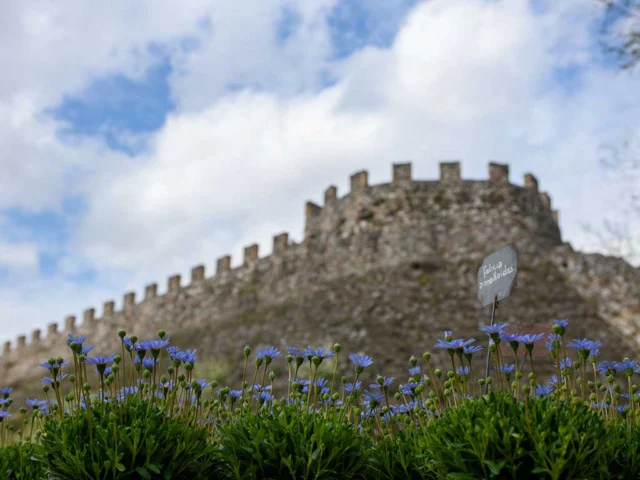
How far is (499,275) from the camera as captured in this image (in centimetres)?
542

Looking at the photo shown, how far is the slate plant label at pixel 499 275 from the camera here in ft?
16.9

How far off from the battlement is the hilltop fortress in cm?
4

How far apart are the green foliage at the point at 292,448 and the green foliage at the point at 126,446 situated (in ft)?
0.66

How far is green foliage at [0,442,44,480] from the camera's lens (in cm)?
448

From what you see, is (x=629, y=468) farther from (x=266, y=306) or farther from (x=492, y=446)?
(x=266, y=306)

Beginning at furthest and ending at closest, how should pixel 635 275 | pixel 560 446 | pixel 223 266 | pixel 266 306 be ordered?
1. pixel 223 266
2. pixel 266 306
3. pixel 635 275
4. pixel 560 446

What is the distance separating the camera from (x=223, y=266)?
29.6m

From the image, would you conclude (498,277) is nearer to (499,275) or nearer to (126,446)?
(499,275)

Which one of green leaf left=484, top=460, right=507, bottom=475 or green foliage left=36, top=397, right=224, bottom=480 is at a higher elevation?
green foliage left=36, top=397, right=224, bottom=480

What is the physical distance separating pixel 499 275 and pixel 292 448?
2.28m

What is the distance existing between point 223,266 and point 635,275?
1688 centimetres

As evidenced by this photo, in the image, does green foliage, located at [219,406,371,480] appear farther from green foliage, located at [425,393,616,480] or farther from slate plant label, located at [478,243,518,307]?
slate plant label, located at [478,243,518,307]

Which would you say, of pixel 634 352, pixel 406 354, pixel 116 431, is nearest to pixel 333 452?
pixel 116 431

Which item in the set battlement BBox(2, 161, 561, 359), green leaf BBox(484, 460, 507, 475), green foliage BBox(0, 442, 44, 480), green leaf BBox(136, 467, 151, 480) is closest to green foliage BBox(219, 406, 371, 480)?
green leaf BBox(136, 467, 151, 480)
